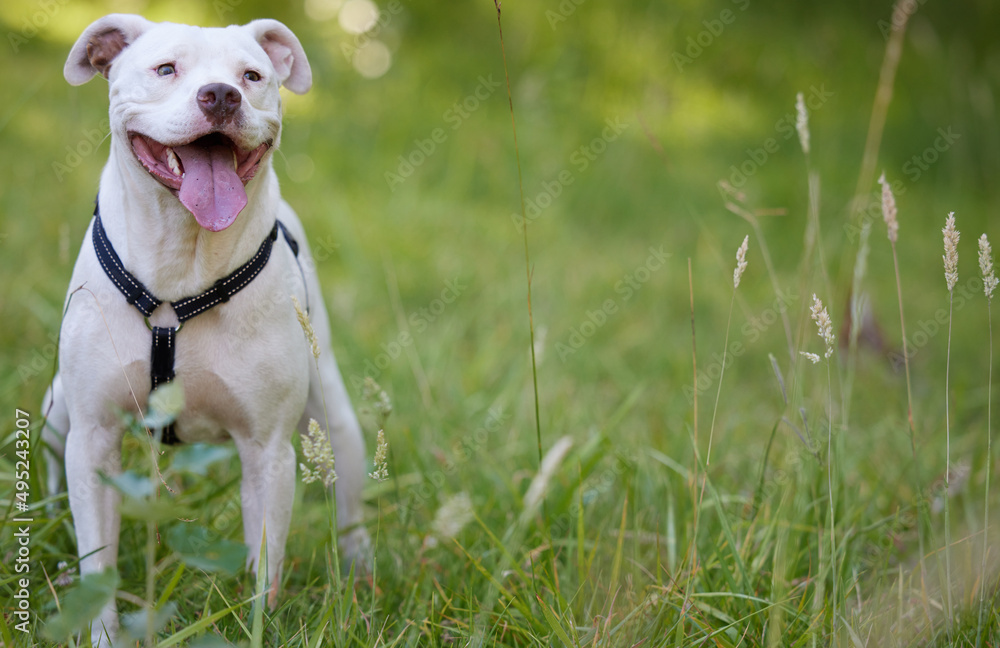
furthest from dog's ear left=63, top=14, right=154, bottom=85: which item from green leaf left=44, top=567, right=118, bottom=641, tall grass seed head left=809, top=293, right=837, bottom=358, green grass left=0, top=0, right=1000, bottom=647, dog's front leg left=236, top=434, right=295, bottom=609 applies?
tall grass seed head left=809, top=293, right=837, bottom=358

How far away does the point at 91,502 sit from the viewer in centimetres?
221

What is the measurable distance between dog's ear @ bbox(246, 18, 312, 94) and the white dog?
0.26 ft

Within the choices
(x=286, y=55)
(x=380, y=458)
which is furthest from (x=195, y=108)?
(x=380, y=458)

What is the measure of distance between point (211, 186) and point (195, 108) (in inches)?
7.7

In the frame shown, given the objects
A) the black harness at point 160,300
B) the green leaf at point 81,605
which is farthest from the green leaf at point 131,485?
the black harness at point 160,300

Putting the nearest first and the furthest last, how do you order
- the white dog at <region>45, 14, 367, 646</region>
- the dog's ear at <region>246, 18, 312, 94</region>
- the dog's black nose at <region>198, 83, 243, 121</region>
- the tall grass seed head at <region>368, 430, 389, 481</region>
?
the tall grass seed head at <region>368, 430, 389, 481</region>, the dog's black nose at <region>198, 83, 243, 121</region>, the white dog at <region>45, 14, 367, 646</region>, the dog's ear at <region>246, 18, 312, 94</region>

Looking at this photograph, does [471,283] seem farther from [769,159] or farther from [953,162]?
[953,162]

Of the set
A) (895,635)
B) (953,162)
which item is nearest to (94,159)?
(895,635)

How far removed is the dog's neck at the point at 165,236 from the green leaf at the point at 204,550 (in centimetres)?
91

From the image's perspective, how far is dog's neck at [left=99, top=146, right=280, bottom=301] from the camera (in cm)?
219

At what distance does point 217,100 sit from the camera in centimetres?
196

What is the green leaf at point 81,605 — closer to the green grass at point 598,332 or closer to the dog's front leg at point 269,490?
the green grass at point 598,332

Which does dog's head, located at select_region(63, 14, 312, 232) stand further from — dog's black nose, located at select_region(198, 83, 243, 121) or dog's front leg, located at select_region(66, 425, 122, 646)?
dog's front leg, located at select_region(66, 425, 122, 646)

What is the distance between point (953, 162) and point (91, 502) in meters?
9.33
